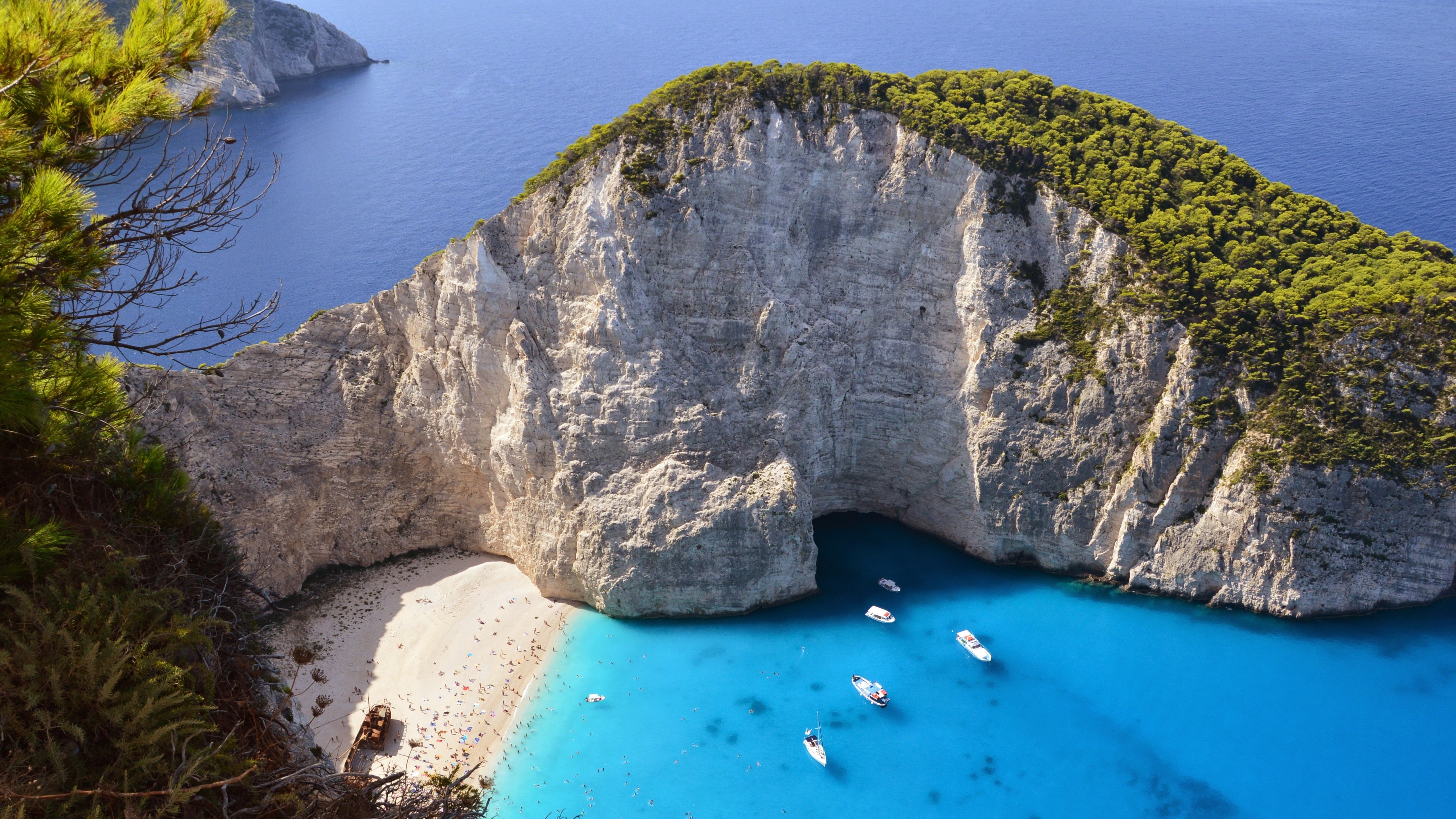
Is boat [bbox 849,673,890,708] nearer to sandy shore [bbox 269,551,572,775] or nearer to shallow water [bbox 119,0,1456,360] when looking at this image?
sandy shore [bbox 269,551,572,775]

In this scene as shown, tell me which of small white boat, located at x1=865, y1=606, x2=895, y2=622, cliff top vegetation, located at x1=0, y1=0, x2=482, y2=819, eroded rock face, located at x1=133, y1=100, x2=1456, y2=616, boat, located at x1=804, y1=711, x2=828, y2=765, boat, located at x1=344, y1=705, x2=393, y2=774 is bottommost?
boat, located at x1=344, y1=705, x2=393, y2=774

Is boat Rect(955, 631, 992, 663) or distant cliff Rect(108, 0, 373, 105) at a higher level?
distant cliff Rect(108, 0, 373, 105)

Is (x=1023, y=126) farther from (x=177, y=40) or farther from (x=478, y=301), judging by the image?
(x=177, y=40)

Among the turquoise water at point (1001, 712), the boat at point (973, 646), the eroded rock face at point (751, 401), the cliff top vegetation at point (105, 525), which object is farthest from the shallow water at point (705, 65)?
the cliff top vegetation at point (105, 525)

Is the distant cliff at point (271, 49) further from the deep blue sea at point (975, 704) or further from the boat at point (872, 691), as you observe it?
the boat at point (872, 691)

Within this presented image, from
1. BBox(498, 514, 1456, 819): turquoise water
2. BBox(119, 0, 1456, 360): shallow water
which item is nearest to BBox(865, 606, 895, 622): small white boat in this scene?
BBox(498, 514, 1456, 819): turquoise water
